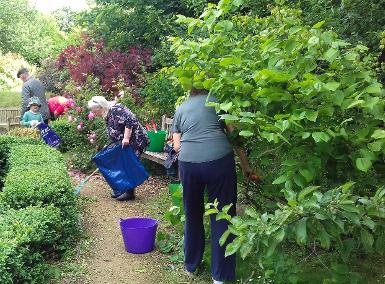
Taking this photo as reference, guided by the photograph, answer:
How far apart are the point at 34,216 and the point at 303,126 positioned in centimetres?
249

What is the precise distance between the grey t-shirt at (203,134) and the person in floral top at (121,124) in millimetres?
2662

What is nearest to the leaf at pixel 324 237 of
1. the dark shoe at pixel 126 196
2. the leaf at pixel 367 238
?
the leaf at pixel 367 238

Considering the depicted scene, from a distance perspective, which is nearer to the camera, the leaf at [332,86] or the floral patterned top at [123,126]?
the leaf at [332,86]

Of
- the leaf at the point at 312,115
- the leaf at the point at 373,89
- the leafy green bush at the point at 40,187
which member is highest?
the leaf at the point at 373,89

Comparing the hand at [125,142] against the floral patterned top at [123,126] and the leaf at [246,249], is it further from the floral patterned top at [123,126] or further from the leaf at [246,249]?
the leaf at [246,249]

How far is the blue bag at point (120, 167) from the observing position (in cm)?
626

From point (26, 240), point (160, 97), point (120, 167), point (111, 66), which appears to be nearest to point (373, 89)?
point (26, 240)

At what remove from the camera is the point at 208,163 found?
3.58 metres

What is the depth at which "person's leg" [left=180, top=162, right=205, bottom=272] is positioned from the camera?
3.68 metres

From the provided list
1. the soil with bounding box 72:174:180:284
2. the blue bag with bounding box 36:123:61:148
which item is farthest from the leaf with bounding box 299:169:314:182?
the blue bag with bounding box 36:123:61:148

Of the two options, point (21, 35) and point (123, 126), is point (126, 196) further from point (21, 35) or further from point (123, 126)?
point (21, 35)

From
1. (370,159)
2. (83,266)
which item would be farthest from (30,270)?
(370,159)

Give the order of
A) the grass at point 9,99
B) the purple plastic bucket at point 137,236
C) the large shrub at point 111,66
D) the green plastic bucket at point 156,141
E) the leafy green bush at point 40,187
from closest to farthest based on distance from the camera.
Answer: the leafy green bush at point 40,187 → the purple plastic bucket at point 137,236 → the green plastic bucket at point 156,141 → the large shrub at point 111,66 → the grass at point 9,99

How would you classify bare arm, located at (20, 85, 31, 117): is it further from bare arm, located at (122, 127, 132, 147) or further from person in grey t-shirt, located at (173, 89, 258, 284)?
person in grey t-shirt, located at (173, 89, 258, 284)
